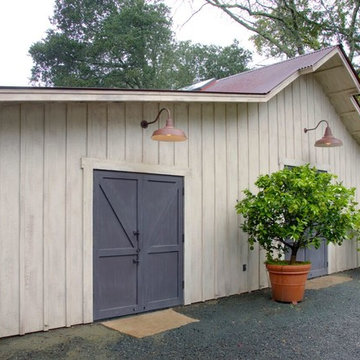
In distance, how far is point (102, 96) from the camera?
4.70 metres

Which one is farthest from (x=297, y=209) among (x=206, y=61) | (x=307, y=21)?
(x=206, y=61)

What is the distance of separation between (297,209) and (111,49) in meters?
21.9

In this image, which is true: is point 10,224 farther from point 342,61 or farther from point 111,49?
point 111,49

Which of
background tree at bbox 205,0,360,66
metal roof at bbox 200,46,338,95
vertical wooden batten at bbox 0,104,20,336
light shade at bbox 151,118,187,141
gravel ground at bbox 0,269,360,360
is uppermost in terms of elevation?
background tree at bbox 205,0,360,66

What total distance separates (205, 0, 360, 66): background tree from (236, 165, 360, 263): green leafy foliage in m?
15.4

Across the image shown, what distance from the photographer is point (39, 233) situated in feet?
15.2

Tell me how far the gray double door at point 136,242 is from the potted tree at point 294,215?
44.3 inches

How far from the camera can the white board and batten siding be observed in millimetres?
4516

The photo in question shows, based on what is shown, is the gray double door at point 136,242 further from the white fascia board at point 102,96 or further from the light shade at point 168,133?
the white fascia board at point 102,96

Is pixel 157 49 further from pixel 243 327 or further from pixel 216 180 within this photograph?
pixel 243 327

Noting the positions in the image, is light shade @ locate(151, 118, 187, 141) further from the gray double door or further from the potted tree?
the potted tree

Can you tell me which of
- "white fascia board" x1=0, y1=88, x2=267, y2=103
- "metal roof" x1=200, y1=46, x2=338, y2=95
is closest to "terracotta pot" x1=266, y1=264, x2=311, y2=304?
"white fascia board" x1=0, y1=88, x2=267, y2=103

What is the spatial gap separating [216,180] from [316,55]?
329 cm

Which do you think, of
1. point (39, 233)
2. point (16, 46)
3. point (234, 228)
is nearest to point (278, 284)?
point (234, 228)
